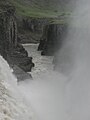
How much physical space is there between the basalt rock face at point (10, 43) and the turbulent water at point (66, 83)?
2302 millimetres

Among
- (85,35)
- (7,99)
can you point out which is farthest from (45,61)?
(7,99)

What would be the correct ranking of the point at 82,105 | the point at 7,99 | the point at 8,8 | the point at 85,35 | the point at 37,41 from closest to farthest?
the point at 7,99, the point at 82,105, the point at 85,35, the point at 8,8, the point at 37,41

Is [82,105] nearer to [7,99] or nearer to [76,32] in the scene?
[7,99]

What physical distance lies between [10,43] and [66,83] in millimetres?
19824

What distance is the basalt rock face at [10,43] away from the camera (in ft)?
188

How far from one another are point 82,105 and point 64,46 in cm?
3597

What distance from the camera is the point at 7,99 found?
29.9m

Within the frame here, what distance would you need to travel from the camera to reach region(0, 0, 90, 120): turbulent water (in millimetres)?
36312

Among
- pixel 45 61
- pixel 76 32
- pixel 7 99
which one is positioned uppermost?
pixel 7 99

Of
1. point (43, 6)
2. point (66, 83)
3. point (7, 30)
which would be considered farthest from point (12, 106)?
point (43, 6)

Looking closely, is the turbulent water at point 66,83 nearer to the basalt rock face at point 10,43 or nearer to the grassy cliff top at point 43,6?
the basalt rock face at point 10,43

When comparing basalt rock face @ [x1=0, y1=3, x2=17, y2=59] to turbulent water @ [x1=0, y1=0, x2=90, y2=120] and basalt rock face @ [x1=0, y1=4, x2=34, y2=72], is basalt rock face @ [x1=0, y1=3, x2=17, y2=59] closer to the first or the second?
basalt rock face @ [x1=0, y1=4, x2=34, y2=72]

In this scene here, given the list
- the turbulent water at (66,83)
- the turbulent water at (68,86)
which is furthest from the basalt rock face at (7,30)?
the turbulent water at (68,86)

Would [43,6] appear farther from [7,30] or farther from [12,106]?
[12,106]
